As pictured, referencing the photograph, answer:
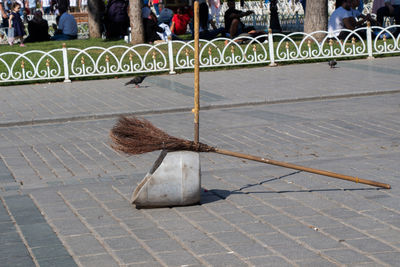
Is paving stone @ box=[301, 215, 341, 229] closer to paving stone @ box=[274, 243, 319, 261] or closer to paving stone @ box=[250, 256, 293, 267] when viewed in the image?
paving stone @ box=[274, 243, 319, 261]

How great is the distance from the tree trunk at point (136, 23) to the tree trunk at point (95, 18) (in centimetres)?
449

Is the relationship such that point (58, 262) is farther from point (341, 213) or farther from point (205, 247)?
point (341, 213)

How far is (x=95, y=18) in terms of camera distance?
998 inches

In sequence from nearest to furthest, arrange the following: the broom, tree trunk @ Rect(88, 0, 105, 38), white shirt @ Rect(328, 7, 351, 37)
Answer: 1. the broom
2. white shirt @ Rect(328, 7, 351, 37)
3. tree trunk @ Rect(88, 0, 105, 38)

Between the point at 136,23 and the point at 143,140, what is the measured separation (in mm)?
14967

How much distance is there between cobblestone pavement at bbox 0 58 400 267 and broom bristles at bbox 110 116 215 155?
507 mm

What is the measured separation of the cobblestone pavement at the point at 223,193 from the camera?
4965 millimetres

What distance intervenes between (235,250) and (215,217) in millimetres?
846

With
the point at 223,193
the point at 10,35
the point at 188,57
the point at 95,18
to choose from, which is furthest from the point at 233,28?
the point at 223,193

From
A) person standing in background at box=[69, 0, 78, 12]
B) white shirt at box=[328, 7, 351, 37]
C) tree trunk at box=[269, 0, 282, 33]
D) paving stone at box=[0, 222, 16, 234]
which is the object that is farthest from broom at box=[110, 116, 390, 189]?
person standing in background at box=[69, 0, 78, 12]

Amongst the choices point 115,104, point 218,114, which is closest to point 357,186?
point 218,114

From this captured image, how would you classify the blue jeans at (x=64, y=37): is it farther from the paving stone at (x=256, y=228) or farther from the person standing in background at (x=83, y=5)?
the paving stone at (x=256, y=228)

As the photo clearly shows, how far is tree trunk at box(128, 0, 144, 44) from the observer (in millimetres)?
20172

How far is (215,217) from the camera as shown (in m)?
5.79
